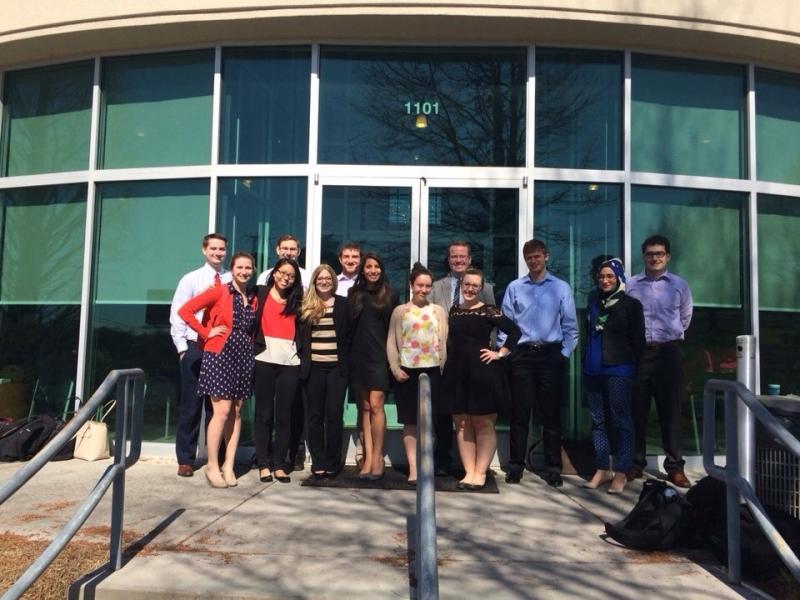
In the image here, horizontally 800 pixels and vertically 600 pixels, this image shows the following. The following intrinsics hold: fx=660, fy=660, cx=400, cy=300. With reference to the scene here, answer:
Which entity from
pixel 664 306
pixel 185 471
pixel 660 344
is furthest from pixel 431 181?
pixel 185 471

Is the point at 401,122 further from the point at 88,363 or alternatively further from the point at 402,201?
the point at 88,363

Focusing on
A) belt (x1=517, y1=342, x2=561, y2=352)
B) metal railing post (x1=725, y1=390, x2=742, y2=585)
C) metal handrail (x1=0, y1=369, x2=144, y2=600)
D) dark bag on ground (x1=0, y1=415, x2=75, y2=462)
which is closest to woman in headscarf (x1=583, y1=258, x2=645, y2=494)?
belt (x1=517, y1=342, x2=561, y2=352)

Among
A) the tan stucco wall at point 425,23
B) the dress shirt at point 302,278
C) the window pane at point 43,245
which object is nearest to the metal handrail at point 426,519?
the dress shirt at point 302,278

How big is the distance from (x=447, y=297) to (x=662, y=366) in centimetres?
188

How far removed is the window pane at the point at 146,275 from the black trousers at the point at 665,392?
14.0ft

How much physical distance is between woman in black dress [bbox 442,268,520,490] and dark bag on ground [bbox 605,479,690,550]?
1292 mm

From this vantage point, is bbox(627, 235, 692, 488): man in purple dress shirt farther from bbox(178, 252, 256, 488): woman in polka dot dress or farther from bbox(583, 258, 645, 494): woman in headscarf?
bbox(178, 252, 256, 488): woman in polka dot dress

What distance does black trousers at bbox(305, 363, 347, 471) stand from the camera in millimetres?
5223

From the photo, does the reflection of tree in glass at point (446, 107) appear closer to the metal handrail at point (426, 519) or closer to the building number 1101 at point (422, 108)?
the building number 1101 at point (422, 108)

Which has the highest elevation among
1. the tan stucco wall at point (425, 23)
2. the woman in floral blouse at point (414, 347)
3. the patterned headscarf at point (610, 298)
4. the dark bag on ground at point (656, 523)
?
the tan stucco wall at point (425, 23)

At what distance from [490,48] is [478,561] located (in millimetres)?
4896

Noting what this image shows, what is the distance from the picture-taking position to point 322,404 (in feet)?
17.3

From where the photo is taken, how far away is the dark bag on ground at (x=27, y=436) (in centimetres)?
589

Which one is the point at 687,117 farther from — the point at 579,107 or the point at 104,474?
the point at 104,474
